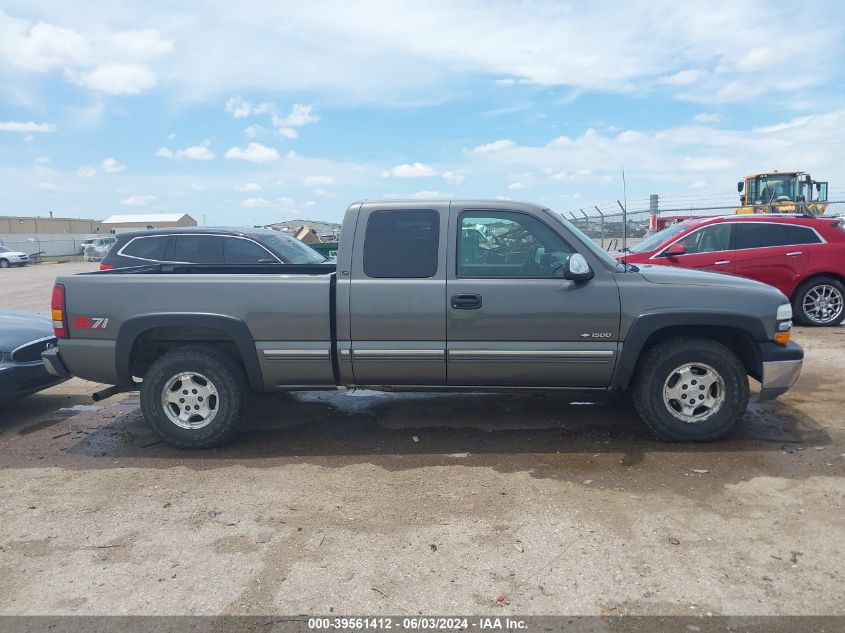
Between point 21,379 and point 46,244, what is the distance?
61015 mm

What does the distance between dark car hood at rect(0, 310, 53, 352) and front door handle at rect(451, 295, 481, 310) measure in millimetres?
3916

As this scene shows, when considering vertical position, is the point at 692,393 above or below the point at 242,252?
below

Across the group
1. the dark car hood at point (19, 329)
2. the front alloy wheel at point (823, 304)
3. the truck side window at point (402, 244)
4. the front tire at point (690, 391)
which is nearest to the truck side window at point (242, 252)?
the dark car hood at point (19, 329)

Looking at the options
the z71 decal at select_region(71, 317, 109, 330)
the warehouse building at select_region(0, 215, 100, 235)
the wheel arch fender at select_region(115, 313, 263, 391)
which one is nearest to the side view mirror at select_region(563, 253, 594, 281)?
the wheel arch fender at select_region(115, 313, 263, 391)

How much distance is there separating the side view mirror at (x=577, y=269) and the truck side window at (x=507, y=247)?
0.15m

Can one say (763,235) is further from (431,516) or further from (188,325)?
(188,325)

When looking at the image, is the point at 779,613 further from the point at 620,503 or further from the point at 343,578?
the point at 343,578

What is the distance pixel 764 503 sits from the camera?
3.73 metres

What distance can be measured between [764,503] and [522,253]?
2234 millimetres

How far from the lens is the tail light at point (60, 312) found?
4.74 metres

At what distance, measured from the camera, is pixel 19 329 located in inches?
229

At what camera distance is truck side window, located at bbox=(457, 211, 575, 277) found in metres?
4.66

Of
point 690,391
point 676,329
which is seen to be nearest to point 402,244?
point 676,329

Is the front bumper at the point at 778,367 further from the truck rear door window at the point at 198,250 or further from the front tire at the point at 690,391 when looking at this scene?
the truck rear door window at the point at 198,250
